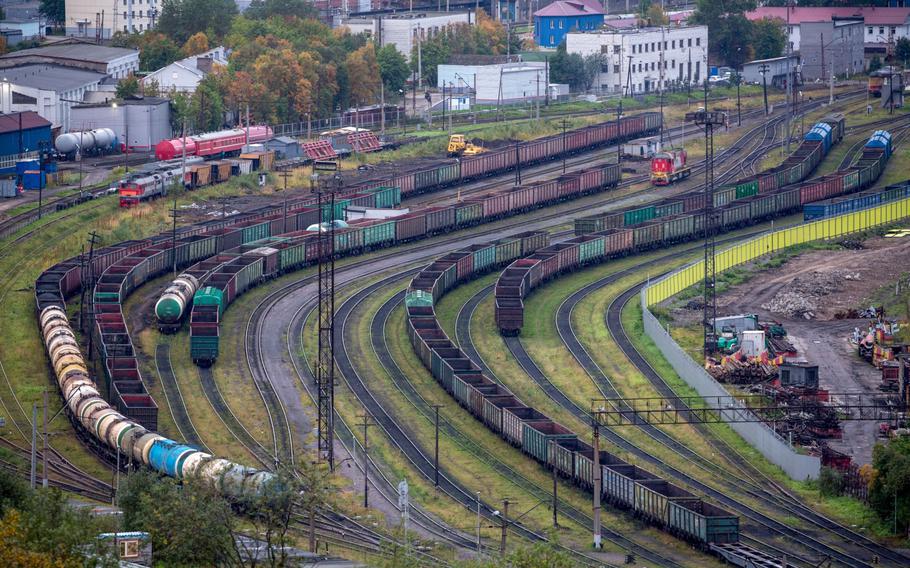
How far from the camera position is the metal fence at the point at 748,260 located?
236 feet

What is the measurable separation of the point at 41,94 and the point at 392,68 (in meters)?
41.6

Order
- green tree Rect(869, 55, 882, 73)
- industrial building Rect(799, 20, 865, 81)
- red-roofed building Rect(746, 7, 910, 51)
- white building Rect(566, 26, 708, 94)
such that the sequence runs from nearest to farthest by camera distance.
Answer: white building Rect(566, 26, 708, 94) → industrial building Rect(799, 20, 865, 81) → green tree Rect(869, 55, 882, 73) → red-roofed building Rect(746, 7, 910, 51)

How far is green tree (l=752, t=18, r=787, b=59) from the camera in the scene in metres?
188

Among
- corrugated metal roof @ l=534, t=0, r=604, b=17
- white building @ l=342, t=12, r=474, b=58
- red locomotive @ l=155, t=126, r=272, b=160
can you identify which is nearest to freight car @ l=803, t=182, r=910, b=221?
red locomotive @ l=155, t=126, r=272, b=160

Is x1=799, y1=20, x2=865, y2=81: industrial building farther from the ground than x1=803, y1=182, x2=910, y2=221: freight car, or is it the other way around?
x1=799, y1=20, x2=865, y2=81: industrial building

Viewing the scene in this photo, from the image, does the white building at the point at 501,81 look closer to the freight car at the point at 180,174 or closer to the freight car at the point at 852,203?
the freight car at the point at 180,174

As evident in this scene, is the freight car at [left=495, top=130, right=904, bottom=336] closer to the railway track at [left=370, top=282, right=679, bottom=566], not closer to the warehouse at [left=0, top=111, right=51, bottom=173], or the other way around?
the railway track at [left=370, top=282, right=679, bottom=566]

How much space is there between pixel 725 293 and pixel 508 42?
296 ft

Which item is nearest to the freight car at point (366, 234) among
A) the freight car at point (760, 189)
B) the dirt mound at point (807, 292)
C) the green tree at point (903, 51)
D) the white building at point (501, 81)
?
the freight car at point (760, 189)

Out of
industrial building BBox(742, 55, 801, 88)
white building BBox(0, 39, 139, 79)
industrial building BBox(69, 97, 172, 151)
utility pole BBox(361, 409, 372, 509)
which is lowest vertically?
utility pole BBox(361, 409, 372, 509)

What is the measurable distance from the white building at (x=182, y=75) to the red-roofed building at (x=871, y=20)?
68730 millimetres

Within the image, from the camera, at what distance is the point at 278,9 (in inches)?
7441

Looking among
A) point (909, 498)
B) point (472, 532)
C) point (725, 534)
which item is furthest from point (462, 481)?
point (909, 498)

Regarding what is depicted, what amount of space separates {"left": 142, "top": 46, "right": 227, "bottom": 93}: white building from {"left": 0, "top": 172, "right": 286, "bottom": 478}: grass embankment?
28.0 metres
